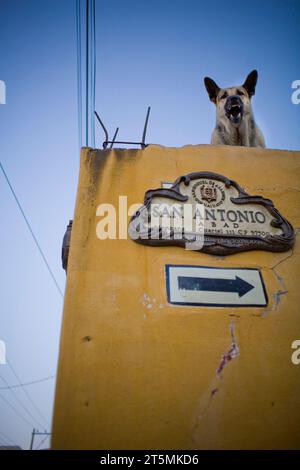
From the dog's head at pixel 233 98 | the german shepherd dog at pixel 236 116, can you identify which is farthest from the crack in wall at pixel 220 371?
the dog's head at pixel 233 98

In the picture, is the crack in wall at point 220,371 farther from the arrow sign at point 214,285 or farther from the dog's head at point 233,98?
the dog's head at point 233,98

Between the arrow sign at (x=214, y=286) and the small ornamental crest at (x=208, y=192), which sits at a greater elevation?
the small ornamental crest at (x=208, y=192)

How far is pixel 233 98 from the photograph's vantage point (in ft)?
12.8

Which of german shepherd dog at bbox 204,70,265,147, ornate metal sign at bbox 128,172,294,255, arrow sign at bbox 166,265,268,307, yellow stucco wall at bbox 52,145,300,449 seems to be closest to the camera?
yellow stucco wall at bbox 52,145,300,449

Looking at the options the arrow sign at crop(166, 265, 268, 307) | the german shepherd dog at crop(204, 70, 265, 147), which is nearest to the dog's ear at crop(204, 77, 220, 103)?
the german shepherd dog at crop(204, 70, 265, 147)

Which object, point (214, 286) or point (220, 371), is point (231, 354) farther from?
point (214, 286)

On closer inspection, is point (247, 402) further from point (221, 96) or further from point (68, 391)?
point (221, 96)

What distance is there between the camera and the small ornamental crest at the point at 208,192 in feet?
7.95

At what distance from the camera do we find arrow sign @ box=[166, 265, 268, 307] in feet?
6.45

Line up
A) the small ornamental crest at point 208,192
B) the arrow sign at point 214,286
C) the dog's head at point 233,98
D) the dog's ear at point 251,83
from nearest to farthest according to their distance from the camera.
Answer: the arrow sign at point 214,286 < the small ornamental crest at point 208,192 < the dog's head at point 233,98 < the dog's ear at point 251,83

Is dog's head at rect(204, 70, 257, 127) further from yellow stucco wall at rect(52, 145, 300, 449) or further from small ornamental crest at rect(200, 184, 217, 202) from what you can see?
yellow stucco wall at rect(52, 145, 300, 449)

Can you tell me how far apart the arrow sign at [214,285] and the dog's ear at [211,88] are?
317cm

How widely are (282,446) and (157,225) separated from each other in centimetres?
147

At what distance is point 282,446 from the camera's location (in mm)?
1568
